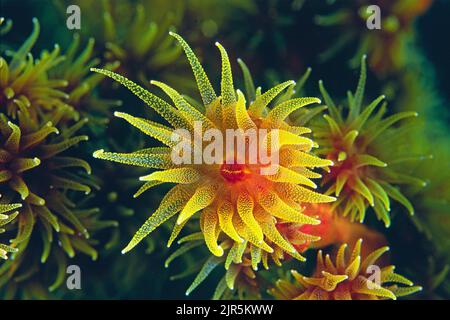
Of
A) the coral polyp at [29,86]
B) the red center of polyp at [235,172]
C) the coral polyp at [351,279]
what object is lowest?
the coral polyp at [351,279]

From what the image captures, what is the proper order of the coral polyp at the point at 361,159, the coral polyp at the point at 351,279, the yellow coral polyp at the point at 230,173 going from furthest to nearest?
the coral polyp at the point at 361,159 < the coral polyp at the point at 351,279 < the yellow coral polyp at the point at 230,173

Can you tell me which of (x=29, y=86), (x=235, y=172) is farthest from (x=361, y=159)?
(x=29, y=86)

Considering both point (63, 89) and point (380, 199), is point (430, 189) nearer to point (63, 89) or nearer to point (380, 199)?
point (380, 199)

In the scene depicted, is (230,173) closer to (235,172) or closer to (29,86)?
(235,172)

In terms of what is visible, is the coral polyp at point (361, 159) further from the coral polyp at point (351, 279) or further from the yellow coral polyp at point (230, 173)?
the yellow coral polyp at point (230, 173)

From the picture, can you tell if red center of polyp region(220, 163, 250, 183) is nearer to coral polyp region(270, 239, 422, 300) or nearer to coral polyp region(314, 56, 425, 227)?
coral polyp region(314, 56, 425, 227)

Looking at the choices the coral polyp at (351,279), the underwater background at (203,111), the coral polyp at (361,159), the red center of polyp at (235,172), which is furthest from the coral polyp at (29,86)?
the coral polyp at (351,279)

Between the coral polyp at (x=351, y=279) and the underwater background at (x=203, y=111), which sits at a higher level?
the underwater background at (x=203, y=111)

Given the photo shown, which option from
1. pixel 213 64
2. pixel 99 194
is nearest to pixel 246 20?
pixel 213 64

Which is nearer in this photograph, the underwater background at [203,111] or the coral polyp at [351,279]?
the coral polyp at [351,279]
